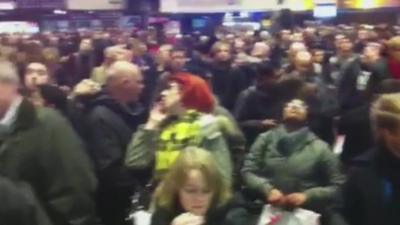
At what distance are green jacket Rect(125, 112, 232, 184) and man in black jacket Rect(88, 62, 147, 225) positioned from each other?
0.92 feet

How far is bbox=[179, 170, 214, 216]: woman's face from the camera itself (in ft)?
16.8

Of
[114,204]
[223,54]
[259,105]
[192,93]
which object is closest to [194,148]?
[192,93]

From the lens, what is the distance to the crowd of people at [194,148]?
4.50 metres

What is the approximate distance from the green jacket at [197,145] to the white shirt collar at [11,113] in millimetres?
1682

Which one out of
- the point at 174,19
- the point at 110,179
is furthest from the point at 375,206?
the point at 174,19

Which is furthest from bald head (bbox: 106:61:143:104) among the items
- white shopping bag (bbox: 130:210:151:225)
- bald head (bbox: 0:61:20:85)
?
bald head (bbox: 0:61:20:85)

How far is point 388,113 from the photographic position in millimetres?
4336

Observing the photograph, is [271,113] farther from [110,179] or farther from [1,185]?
[1,185]

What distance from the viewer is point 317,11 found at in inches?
910

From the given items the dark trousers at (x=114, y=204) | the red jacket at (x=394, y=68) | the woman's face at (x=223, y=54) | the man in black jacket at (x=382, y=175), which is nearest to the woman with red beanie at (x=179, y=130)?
the dark trousers at (x=114, y=204)

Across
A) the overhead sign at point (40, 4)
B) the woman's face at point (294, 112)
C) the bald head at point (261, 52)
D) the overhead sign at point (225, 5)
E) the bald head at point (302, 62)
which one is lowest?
the overhead sign at point (40, 4)

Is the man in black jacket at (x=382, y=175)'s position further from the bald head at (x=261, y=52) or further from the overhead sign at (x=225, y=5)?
the overhead sign at (x=225, y=5)

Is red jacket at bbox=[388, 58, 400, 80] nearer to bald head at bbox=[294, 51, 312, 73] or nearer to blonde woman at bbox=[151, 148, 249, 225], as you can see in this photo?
bald head at bbox=[294, 51, 312, 73]

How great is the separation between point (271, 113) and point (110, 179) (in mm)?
2210
